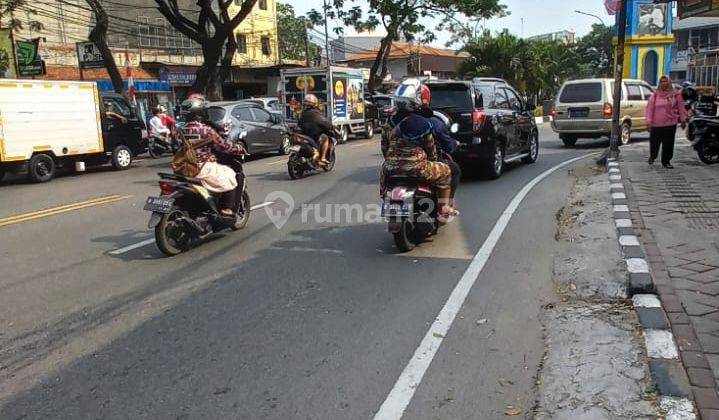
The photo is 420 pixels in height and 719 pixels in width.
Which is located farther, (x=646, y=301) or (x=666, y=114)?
(x=666, y=114)

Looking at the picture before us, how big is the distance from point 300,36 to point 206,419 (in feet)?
208

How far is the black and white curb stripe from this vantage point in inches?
129

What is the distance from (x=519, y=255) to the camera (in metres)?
6.36

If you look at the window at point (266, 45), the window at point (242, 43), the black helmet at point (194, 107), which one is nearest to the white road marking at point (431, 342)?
the black helmet at point (194, 107)

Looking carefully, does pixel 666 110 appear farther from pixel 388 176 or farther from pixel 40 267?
pixel 40 267

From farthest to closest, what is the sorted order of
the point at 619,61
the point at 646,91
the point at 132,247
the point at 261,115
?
the point at 646,91 < the point at 261,115 < the point at 619,61 < the point at 132,247

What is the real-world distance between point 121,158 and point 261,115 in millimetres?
3968

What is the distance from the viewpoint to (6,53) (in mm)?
17875

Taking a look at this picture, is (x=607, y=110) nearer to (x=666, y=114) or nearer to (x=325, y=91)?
(x=666, y=114)

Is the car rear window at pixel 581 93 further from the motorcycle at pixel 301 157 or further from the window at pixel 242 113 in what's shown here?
the window at pixel 242 113

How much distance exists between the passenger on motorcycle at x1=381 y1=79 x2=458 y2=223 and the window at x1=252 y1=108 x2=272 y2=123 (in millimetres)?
11243

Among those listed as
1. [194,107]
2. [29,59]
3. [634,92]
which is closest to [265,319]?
[194,107]

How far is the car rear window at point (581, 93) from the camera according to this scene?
16.8m

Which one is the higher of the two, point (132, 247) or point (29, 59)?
point (29, 59)
